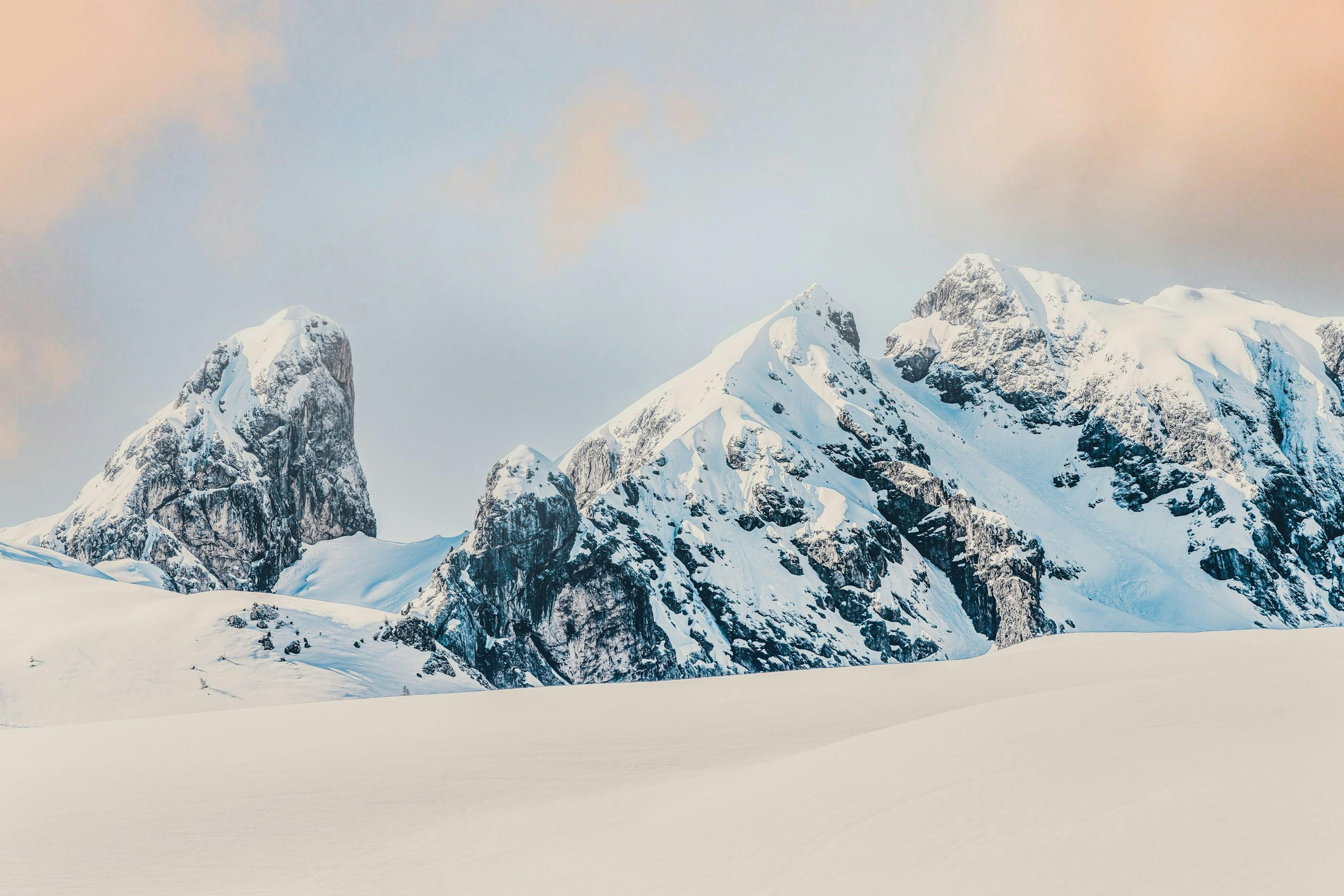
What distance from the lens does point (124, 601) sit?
8912cm

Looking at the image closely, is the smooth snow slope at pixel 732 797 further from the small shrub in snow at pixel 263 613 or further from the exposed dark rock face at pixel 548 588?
the exposed dark rock face at pixel 548 588

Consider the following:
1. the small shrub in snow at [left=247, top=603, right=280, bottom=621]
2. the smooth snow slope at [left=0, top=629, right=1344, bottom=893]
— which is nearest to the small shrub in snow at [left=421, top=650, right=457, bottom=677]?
the small shrub in snow at [left=247, top=603, right=280, bottom=621]

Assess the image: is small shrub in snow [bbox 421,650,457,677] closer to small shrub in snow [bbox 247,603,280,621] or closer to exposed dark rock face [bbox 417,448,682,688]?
small shrub in snow [bbox 247,603,280,621]

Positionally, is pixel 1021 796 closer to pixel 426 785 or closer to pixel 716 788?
pixel 716 788

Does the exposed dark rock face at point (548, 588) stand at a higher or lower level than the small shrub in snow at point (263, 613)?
higher

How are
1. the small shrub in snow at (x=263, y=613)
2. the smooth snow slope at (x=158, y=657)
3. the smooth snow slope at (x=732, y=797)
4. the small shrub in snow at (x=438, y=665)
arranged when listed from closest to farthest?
the smooth snow slope at (x=732, y=797)
the smooth snow slope at (x=158, y=657)
the small shrub in snow at (x=263, y=613)
the small shrub in snow at (x=438, y=665)

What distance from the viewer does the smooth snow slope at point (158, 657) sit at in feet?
232

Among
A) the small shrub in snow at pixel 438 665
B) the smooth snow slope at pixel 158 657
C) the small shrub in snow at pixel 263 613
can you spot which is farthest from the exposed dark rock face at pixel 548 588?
the small shrub in snow at pixel 263 613

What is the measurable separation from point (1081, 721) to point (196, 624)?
8128cm

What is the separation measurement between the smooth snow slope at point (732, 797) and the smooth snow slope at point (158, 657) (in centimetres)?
4761

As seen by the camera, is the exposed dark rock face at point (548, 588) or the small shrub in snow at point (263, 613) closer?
the small shrub in snow at point (263, 613)

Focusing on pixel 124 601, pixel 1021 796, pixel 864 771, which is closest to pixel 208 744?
pixel 864 771

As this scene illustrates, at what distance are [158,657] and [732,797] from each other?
244ft

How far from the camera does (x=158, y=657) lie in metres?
77.2
